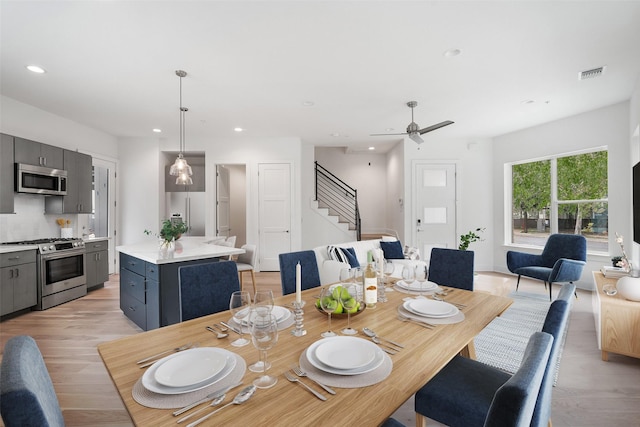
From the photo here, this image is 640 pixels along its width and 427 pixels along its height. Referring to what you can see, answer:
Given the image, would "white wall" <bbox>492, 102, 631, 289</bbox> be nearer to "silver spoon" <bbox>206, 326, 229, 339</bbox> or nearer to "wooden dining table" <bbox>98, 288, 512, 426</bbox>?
"wooden dining table" <bbox>98, 288, 512, 426</bbox>

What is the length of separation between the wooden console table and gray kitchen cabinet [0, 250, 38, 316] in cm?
599

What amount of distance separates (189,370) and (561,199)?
6.34 meters

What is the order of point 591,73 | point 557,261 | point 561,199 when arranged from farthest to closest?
point 561,199 → point 557,261 → point 591,73

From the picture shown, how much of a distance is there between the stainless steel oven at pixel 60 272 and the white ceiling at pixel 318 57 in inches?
78.5

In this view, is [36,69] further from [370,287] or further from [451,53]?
[451,53]

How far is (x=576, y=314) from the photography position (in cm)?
357

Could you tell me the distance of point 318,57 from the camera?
9.53 ft

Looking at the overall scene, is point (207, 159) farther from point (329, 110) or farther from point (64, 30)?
point (64, 30)

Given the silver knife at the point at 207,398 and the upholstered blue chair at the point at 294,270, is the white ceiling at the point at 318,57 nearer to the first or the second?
the upholstered blue chair at the point at 294,270

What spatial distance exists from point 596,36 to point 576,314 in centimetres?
300

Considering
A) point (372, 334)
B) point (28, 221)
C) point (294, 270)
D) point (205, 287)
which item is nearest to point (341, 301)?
point (372, 334)

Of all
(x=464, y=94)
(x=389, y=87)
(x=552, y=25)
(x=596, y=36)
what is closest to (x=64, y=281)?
(x=389, y=87)

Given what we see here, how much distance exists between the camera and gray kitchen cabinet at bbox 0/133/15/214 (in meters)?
3.59

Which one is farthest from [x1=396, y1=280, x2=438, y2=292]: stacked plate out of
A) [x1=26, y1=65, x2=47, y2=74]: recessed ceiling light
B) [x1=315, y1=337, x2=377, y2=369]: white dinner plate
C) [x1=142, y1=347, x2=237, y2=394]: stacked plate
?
[x1=26, y1=65, x2=47, y2=74]: recessed ceiling light
